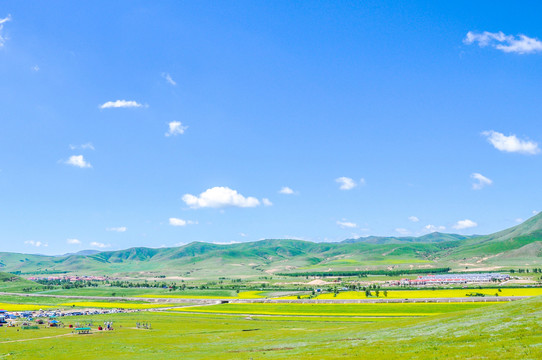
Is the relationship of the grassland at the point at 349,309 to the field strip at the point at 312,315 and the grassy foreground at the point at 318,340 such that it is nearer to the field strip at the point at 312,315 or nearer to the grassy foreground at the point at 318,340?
the field strip at the point at 312,315

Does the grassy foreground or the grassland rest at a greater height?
the grassy foreground

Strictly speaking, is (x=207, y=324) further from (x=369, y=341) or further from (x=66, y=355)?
(x=369, y=341)

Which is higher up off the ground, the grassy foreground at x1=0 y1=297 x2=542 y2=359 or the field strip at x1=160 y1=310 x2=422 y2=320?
the grassy foreground at x1=0 y1=297 x2=542 y2=359

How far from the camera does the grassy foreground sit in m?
44.4

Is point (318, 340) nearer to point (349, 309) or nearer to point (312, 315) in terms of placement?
point (312, 315)

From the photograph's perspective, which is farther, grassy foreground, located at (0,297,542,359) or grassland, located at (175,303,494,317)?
grassland, located at (175,303,494,317)

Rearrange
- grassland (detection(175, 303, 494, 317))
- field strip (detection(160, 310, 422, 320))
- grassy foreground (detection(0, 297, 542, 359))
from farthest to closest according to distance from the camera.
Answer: grassland (detection(175, 303, 494, 317)), field strip (detection(160, 310, 422, 320)), grassy foreground (detection(0, 297, 542, 359))

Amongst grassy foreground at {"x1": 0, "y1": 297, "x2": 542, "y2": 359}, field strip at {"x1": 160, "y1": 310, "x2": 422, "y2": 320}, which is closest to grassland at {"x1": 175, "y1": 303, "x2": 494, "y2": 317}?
field strip at {"x1": 160, "y1": 310, "x2": 422, "y2": 320}

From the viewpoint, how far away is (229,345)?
7519 cm

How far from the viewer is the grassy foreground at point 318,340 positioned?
44406 mm

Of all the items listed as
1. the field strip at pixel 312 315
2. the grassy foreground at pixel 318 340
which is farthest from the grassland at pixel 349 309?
the grassy foreground at pixel 318 340

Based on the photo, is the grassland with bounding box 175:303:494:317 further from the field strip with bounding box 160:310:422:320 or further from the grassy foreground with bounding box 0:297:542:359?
the grassy foreground with bounding box 0:297:542:359

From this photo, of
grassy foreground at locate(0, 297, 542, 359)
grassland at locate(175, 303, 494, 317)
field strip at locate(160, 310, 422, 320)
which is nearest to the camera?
grassy foreground at locate(0, 297, 542, 359)

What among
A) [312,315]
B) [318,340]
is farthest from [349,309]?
[318,340]
